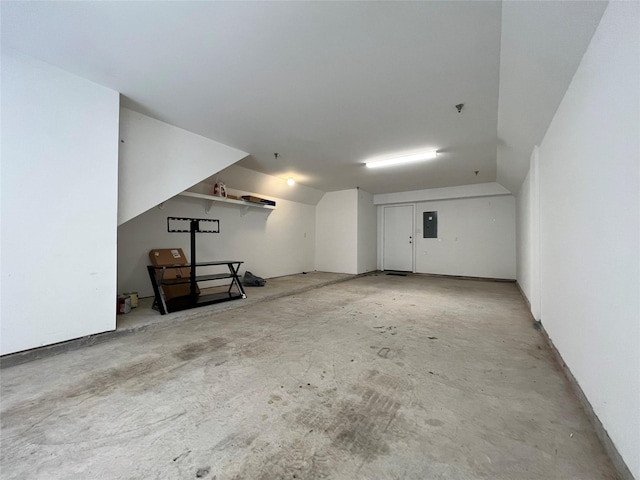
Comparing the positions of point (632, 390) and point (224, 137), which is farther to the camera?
point (224, 137)

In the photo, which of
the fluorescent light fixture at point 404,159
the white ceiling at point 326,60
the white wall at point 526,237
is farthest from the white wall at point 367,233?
the white ceiling at point 326,60

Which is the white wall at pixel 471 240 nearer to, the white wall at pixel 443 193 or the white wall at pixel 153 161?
the white wall at pixel 443 193

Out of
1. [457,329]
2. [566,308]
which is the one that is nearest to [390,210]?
[457,329]

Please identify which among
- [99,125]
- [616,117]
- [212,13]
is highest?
[212,13]

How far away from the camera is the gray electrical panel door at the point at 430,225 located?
25.9 ft

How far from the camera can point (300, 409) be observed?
65.4 inches

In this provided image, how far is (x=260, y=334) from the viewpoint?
3.00 metres

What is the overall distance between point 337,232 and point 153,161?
17.6 feet

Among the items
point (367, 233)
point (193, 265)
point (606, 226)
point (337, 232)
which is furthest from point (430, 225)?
point (606, 226)

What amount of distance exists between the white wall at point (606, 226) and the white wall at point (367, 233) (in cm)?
557

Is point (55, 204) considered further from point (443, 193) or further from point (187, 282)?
point (443, 193)

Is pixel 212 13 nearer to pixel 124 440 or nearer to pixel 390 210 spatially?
pixel 124 440

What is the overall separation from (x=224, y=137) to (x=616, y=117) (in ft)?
13.3

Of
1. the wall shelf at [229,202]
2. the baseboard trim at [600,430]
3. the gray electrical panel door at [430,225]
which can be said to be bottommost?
the baseboard trim at [600,430]
